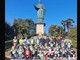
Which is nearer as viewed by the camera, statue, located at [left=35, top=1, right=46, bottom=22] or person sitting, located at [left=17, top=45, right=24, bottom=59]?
person sitting, located at [left=17, top=45, right=24, bottom=59]

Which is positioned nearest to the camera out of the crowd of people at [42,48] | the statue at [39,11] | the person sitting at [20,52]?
the person sitting at [20,52]

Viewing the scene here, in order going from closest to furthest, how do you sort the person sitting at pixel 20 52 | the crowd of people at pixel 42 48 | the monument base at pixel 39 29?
the person sitting at pixel 20 52, the crowd of people at pixel 42 48, the monument base at pixel 39 29

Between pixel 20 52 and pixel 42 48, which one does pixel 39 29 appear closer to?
pixel 42 48

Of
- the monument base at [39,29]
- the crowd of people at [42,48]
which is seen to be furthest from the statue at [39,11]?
the crowd of people at [42,48]

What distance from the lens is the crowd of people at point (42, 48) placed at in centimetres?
1039

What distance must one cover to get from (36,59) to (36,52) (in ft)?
1.50

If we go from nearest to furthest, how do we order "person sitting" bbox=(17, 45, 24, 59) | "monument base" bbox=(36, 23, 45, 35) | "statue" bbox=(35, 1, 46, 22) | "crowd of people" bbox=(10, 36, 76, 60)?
"person sitting" bbox=(17, 45, 24, 59) → "crowd of people" bbox=(10, 36, 76, 60) → "statue" bbox=(35, 1, 46, 22) → "monument base" bbox=(36, 23, 45, 35)

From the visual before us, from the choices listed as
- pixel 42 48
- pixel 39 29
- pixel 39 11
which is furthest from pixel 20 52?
pixel 39 11

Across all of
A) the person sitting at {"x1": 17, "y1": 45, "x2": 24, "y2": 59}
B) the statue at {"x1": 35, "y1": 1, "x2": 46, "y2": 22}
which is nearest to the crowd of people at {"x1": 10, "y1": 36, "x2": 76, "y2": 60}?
the person sitting at {"x1": 17, "y1": 45, "x2": 24, "y2": 59}

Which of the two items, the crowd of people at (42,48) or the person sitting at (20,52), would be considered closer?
the person sitting at (20,52)

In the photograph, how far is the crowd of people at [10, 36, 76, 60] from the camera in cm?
1039

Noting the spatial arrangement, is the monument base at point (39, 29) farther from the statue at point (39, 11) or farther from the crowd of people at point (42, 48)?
the crowd of people at point (42, 48)

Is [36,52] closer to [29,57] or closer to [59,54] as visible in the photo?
[29,57]

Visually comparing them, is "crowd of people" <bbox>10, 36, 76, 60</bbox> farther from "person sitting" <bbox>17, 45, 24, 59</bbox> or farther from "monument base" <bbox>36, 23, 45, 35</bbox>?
"monument base" <bbox>36, 23, 45, 35</bbox>
